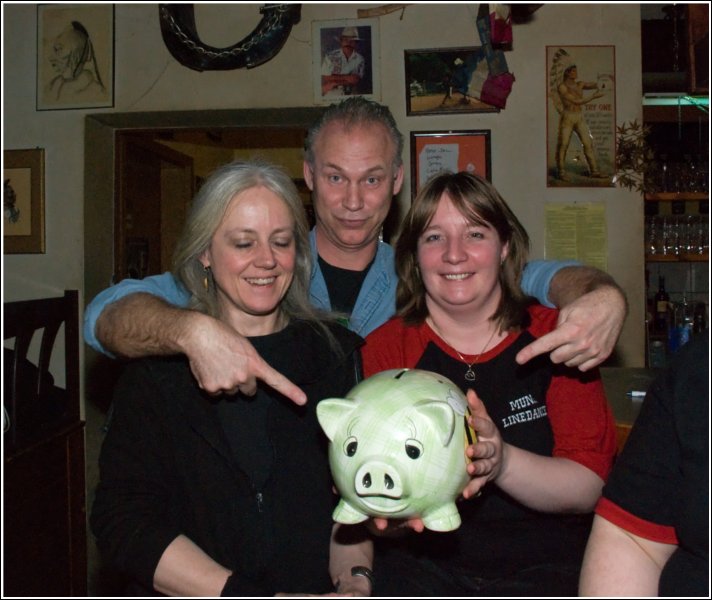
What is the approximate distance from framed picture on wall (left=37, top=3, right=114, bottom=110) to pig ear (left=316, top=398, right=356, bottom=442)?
3.48 meters

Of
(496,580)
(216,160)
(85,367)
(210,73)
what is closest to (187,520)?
(496,580)

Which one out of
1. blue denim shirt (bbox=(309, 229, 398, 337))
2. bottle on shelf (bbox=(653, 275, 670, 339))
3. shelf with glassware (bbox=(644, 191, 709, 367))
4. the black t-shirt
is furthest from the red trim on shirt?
bottle on shelf (bbox=(653, 275, 670, 339))

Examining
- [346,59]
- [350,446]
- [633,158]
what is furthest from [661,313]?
[350,446]

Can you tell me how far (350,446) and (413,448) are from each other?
127 millimetres

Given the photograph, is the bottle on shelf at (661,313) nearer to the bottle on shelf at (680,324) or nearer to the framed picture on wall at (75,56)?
the bottle on shelf at (680,324)

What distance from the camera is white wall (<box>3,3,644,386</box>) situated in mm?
4055

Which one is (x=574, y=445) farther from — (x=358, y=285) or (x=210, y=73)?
(x=210, y=73)

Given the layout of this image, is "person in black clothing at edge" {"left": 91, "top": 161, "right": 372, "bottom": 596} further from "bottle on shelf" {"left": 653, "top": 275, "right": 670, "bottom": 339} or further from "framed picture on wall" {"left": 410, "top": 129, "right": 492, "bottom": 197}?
"bottle on shelf" {"left": 653, "top": 275, "right": 670, "bottom": 339}

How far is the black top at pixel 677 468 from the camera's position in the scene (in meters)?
1.20

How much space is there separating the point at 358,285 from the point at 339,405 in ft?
3.27

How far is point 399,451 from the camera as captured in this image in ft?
4.39

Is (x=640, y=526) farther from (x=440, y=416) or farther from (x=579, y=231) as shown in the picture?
(x=579, y=231)

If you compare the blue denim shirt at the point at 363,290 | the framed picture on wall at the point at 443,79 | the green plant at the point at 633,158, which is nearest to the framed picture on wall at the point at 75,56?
the framed picture on wall at the point at 443,79

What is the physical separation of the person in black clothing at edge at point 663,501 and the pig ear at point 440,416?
0.32 m
